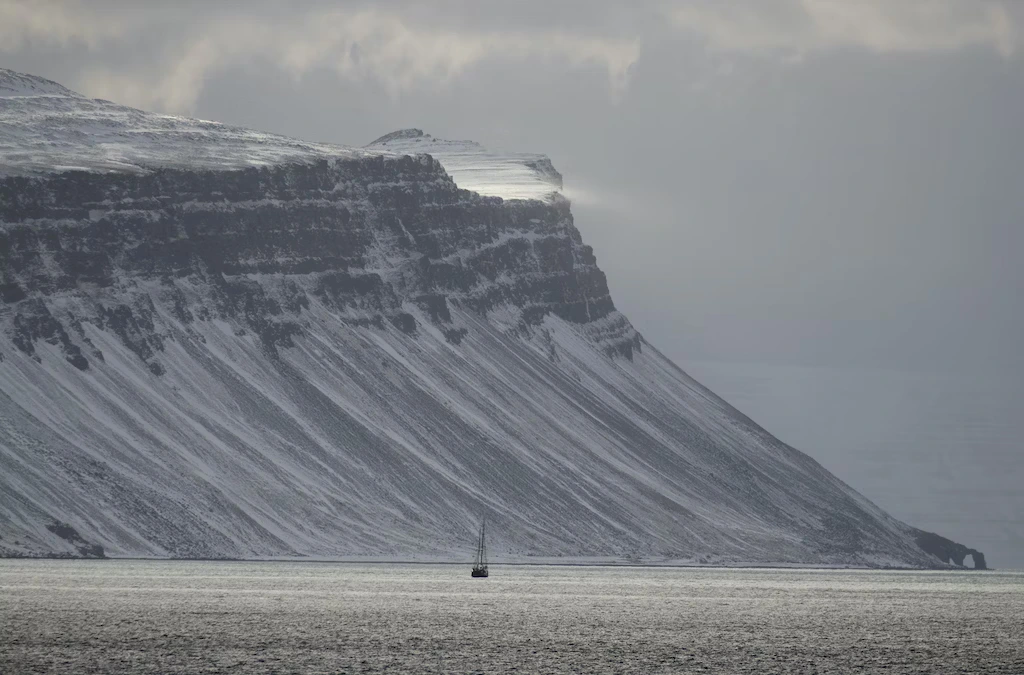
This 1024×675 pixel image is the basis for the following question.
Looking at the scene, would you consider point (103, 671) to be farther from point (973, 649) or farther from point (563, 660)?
point (973, 649)

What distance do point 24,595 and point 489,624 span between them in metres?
51.7

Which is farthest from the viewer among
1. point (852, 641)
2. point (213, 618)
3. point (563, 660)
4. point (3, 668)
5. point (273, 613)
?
point (273, 613)

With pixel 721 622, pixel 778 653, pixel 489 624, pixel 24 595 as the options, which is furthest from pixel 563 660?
pixel 24 595

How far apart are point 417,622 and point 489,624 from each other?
6.12 m

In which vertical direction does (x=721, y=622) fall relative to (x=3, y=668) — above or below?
above

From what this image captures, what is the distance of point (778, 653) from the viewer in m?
138

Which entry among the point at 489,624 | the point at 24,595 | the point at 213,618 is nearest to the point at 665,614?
the point at 489,624

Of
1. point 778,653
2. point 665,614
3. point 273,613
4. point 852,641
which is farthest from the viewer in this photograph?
point 665,614

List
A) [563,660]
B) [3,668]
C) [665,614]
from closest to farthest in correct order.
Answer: [3,668]
[563,660]
[665,614]

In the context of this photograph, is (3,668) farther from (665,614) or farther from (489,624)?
(665,614)

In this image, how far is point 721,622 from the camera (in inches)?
6919

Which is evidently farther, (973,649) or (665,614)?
(665,614)

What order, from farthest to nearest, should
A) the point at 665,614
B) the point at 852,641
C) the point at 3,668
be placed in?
the point at 665,614 < the point at 852,641 < the point at 3,668

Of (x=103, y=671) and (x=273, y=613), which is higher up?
(x=273, y=613)
